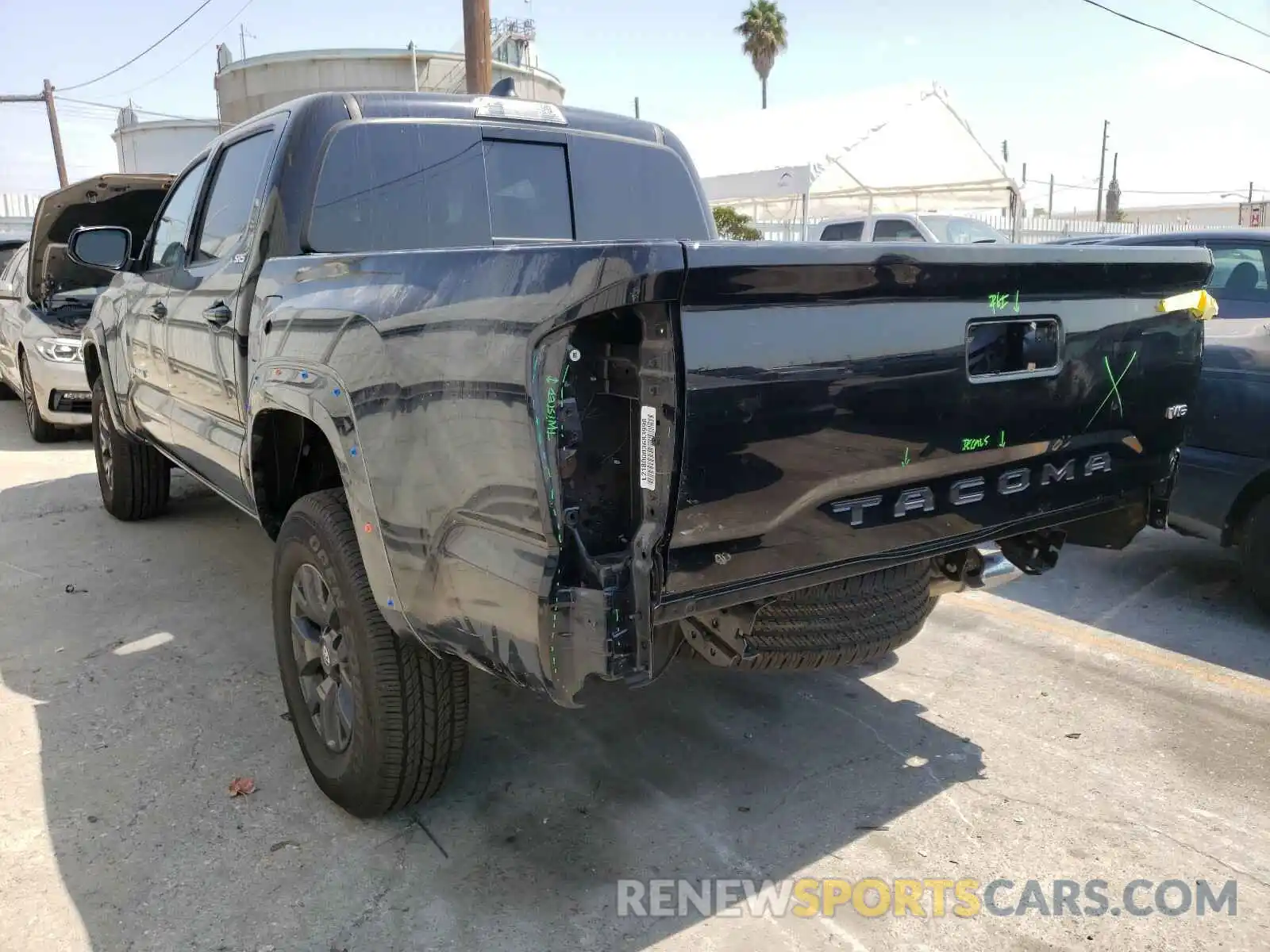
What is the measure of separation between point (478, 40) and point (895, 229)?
6.43 metres

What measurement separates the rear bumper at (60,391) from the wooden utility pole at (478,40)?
5605 millimetres

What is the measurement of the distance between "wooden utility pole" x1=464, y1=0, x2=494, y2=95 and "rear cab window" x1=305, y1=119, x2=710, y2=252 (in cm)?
815

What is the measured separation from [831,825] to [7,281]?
35.2 feet

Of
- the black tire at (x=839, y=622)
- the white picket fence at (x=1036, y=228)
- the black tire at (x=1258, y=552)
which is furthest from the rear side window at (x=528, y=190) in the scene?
the white picket fence at (x=1036, y=228)

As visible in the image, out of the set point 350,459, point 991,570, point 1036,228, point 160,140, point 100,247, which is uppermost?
point 160,140

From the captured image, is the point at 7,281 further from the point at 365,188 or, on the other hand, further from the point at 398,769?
the point at 398,769

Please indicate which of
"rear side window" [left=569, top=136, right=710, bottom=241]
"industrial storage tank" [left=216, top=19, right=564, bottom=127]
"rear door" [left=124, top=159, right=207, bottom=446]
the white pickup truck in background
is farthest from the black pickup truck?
"industrial storage tank" [left=216, top=19, right=564, bottom=127]

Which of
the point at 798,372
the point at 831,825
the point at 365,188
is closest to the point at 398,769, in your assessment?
the point at 831,825

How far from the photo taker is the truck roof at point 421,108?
3436mm

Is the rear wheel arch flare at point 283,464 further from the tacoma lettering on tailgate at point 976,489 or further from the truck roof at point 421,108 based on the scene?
the tacoma lettering on tailgate at point 976,489

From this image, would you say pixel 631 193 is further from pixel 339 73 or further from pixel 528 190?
pixel 339 73

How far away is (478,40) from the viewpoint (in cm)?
1151

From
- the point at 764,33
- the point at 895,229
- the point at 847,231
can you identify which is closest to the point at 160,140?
the point at 764,33

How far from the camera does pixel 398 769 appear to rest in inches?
103
